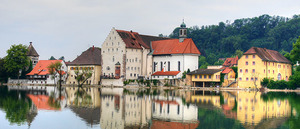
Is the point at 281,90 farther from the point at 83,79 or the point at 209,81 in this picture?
the point at 83,79

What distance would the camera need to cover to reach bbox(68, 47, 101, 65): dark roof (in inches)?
3543

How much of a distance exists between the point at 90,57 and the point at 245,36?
78.2m

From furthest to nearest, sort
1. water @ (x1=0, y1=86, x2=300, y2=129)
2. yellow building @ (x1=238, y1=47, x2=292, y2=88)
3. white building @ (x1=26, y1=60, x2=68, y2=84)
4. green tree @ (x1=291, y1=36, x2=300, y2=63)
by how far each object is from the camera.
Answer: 1. white building @ (x1=26, y1=60, x2=68, y2=84)
2. green tree @ (x1=291, y1=36, x2=300, y2=63)
3. yellow building @ (x1=238, y1=47, x2=292, y2=88)
4. water @ (x1=0, y1=86, x2=300, y2=129)

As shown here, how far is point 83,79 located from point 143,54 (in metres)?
13.5

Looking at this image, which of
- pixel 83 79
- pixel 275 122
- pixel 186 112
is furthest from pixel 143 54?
pixel 275 122

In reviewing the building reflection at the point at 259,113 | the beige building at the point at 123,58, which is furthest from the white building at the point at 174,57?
the building reflection at the point at 259,113

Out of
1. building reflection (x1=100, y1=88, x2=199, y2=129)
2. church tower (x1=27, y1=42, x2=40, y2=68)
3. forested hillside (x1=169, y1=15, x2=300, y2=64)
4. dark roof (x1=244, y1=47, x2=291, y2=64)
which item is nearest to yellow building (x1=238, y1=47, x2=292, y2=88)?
dark roof (x1=244, y1=47, x2=291, y2=64)

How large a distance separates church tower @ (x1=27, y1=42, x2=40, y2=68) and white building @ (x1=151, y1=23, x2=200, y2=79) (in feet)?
107

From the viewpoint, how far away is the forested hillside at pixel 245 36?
145375 mm

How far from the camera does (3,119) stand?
2881 centimetres

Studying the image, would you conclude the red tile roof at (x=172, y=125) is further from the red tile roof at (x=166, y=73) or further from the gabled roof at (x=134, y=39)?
the gabled roof at (x=134, y=39)

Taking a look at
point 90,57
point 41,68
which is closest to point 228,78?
point 90,57

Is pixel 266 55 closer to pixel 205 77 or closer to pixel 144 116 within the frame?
pixel 205 77

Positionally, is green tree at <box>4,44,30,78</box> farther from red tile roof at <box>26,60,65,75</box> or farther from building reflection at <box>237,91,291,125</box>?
building reflection at <box>237,91,291,125</box>
